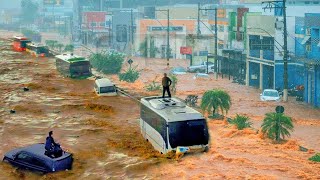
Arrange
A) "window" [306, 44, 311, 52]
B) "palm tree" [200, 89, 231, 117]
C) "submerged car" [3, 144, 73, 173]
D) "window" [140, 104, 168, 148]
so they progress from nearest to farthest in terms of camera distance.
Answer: "submerged car" [3, 144, 73, 173] → "window" [140, 104, 168, 148] → "palm tree" [200, 89, 231, 117] → "window" [306, 44, 311, 52]

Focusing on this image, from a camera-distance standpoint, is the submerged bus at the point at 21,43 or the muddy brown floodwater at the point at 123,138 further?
the submerged bus at the point at 21,43

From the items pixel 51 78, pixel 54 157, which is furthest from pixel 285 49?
pixel 54 157

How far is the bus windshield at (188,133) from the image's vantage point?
28.2m

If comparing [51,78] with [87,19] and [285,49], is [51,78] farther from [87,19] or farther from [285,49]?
[87,19]

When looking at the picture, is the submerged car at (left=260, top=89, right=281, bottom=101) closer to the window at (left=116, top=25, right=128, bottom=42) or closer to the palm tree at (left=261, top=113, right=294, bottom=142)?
the palm tree at (left=261, top=113, right=294, bottom=142)

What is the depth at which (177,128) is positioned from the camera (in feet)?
92.4

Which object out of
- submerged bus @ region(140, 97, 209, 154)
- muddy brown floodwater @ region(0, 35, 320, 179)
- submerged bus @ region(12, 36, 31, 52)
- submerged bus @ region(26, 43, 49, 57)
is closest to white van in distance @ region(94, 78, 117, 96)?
muddy brown floodwater @ region(0, 35, 320, 179)

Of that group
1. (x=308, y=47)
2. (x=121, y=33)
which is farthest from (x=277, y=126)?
(x=121, y=33)

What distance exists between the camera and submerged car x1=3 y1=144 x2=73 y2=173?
27.2 metres

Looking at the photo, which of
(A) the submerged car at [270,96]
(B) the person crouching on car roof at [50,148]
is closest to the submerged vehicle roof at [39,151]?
(B) the person crouching on car roof at [50,148]

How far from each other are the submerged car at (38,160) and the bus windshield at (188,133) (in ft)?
19.9

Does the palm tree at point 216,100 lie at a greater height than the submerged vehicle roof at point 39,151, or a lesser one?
greater

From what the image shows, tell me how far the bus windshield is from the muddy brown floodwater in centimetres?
89

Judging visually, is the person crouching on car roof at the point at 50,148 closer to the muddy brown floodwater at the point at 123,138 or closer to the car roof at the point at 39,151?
the car roof at the point at 39,151
